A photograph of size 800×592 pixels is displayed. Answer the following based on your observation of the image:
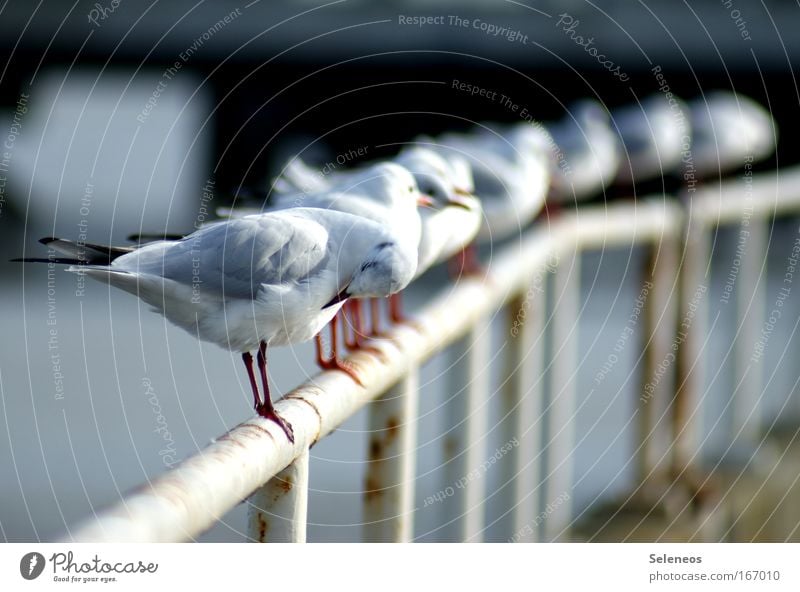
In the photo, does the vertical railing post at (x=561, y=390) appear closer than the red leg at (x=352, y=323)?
No

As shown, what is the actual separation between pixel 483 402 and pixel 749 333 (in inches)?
40.4

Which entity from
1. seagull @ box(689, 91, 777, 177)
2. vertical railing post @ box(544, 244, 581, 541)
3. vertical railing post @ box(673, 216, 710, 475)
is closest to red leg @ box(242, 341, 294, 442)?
vertical railing post @ box(544, 244, 581, 541)

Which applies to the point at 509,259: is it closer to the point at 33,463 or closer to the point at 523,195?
the point at 523,195

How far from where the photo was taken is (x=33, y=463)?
3.52 meters

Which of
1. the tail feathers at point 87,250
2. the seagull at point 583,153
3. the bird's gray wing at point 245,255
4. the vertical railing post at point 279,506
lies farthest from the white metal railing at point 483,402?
the seagull at point 583,153

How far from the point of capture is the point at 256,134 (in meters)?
3.14

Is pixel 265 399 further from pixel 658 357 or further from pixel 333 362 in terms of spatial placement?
pixel 658 357

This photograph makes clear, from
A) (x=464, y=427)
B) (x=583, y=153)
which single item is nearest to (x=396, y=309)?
(x=464, y=427)

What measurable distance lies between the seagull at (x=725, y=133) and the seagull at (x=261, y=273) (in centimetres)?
245

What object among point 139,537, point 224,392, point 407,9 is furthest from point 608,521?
point 139,537

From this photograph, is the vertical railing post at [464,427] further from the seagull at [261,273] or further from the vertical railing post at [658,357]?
the vertical railing post at [658,357]

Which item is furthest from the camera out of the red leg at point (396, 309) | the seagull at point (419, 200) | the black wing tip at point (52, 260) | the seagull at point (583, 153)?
the seagull at point (583, 153)

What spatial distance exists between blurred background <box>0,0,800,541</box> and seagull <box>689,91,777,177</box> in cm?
12

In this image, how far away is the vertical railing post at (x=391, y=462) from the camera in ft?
3.82
